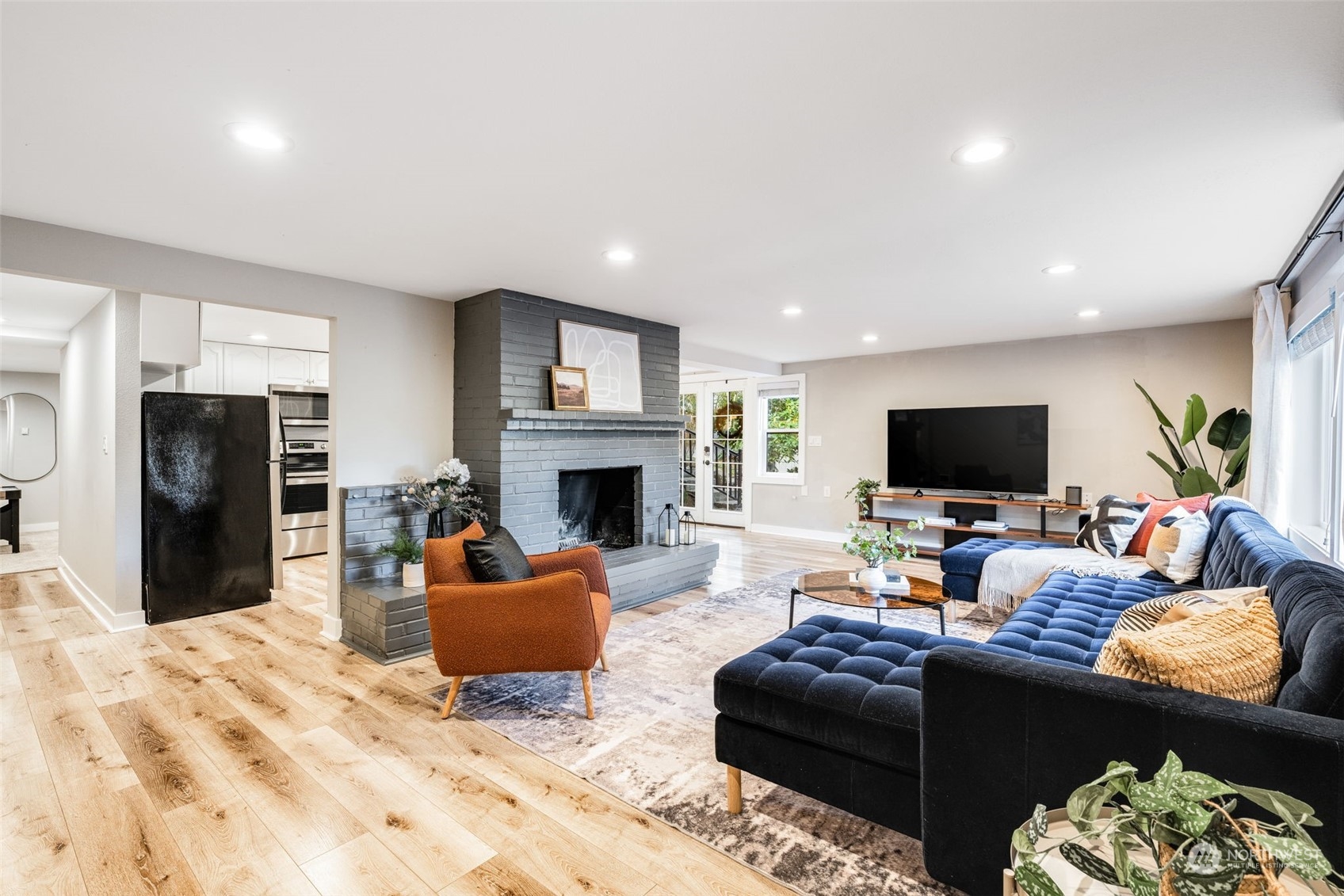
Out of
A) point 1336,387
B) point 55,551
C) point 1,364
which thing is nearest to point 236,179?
point 1336,387

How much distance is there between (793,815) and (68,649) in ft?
13.2

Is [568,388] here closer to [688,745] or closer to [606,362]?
[606,362]

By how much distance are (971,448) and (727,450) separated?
126 inches

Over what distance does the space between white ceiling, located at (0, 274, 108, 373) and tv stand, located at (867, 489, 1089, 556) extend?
6.13 metres

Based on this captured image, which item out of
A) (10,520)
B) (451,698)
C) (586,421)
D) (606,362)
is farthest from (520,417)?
(10,520)

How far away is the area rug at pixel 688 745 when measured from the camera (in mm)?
1775

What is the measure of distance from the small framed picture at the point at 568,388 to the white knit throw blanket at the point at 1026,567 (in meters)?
2.94

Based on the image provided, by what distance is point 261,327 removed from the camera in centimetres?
512

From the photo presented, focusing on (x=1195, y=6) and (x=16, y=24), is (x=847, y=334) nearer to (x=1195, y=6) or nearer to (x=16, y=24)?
(x=1195, y=6)

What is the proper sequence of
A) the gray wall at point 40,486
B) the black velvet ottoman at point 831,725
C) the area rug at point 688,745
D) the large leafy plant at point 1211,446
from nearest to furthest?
the black velvet ottoman at point 831,725 → the area rug at point 688,745 → the large leafy plant at point 1211,446 → the gray wall at point 40,486

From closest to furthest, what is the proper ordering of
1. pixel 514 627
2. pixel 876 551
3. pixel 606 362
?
pixel 514 627, pixel 876 551, pixel 606 362

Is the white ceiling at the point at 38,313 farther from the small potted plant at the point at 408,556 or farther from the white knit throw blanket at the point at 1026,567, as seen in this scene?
the white knit throw blanket at the point at 1026,567

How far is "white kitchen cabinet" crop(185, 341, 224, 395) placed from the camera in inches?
216

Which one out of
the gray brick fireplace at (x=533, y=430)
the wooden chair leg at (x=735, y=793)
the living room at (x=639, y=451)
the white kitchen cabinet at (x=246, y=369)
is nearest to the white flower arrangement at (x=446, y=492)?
the living room at (x=639, y=451)
